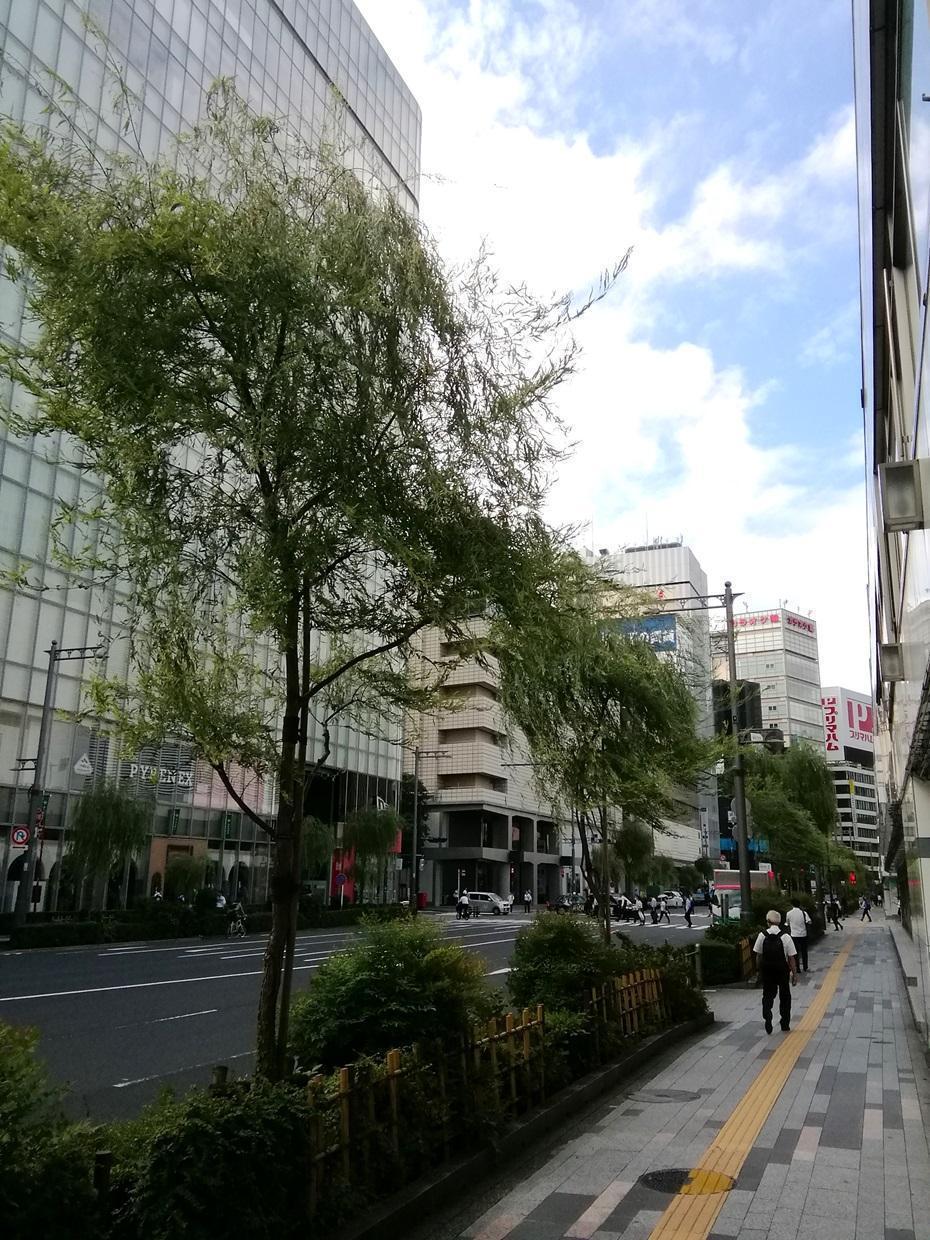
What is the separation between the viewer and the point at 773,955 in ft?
43.3

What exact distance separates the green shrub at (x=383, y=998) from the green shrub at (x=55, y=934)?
25.3 metres

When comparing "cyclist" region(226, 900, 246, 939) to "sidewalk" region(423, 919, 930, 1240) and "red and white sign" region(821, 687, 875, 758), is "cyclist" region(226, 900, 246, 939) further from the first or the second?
"red and white sign" region(821, 687, 875, 758)

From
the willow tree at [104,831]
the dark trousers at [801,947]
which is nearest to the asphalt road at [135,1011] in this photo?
the willow tree at [104,831]

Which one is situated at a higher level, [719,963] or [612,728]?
[612,728]

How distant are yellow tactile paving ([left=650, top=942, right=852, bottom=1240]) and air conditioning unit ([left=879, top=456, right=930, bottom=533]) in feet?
14.2

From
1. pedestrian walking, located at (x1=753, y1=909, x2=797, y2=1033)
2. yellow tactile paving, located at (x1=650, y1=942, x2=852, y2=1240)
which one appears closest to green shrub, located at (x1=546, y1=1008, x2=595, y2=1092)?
yellow tactile paving, located at (x1=650, y1=942, x2=852, y2=1240)

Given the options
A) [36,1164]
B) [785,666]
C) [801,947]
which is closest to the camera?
[36,1164]

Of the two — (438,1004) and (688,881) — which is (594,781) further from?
(688,881)

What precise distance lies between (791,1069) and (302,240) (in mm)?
9855

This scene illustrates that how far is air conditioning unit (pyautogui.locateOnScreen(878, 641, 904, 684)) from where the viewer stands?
9.72 m

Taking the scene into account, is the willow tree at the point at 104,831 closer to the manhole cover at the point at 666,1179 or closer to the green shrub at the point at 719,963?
the green shrub at the point at 719,963

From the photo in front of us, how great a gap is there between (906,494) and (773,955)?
9.42m

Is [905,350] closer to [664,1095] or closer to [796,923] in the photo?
[664,1095]

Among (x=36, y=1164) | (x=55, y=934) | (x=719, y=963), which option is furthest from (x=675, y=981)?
(x=55, y=934)
